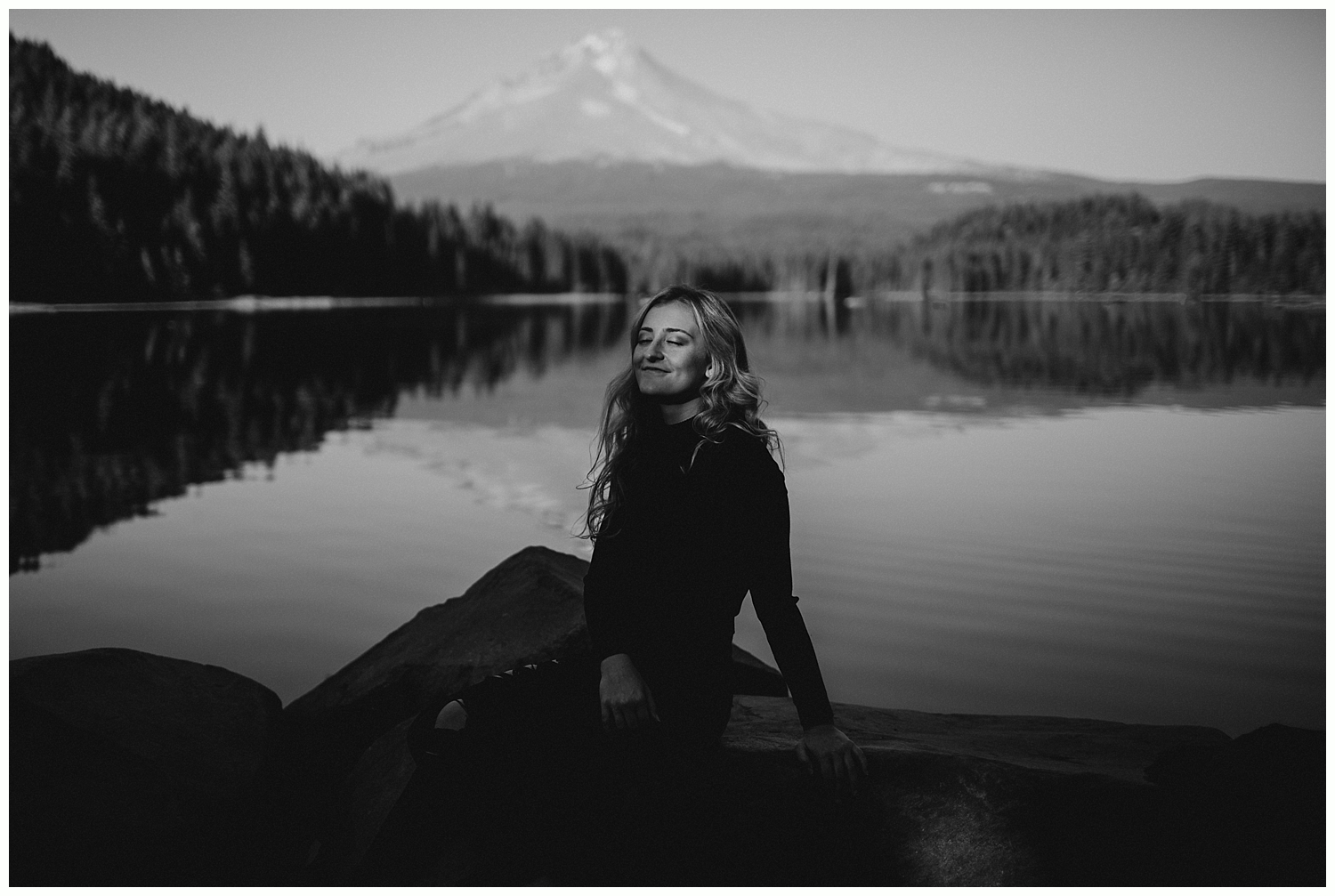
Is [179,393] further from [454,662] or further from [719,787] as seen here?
[719,787]

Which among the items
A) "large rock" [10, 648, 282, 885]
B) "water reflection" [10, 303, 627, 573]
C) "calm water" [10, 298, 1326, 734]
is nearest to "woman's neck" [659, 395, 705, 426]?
"large rock" [10, 648, 282, 885]

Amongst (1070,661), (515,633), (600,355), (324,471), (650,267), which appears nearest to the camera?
(515,633)

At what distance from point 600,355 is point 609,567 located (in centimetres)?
3337

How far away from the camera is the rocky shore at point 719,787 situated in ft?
12.2

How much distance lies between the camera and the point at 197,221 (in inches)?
3255

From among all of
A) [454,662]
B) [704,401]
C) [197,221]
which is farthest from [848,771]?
[197,221]

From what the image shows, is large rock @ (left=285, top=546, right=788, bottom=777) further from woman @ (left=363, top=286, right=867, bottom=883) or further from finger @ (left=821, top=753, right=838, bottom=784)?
finger @ (left=821, top=753, right=838, bottom=784)

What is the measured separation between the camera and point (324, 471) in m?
14.4

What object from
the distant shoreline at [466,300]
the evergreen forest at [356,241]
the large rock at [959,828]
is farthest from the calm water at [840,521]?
the evergreen forest at [356,241]

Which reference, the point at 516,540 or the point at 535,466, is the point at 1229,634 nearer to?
the point at 516,540

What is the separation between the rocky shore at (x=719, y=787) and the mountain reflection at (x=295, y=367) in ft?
17.5

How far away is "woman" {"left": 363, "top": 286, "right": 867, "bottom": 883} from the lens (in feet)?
11.8

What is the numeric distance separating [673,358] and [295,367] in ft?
88.6

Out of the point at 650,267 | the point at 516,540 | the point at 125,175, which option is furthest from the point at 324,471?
the point at 650,267
